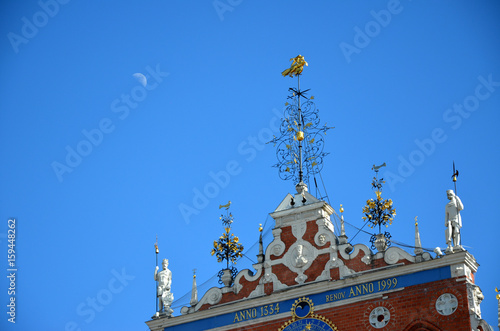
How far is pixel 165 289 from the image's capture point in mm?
47688

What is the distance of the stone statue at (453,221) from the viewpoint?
4231 cm

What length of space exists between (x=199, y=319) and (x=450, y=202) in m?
11.1

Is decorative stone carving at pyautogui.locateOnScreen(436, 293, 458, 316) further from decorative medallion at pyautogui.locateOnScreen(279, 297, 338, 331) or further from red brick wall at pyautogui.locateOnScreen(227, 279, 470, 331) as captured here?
decorative medallion at pyautogui.locateOnScreen(279, 297, 338, 331)

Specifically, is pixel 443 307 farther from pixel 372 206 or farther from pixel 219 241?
pixel 219 241

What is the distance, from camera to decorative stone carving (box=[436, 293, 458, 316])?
135ft

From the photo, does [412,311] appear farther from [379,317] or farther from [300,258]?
[300,258]

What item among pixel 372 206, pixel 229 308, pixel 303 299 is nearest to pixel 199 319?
pixel 229 308

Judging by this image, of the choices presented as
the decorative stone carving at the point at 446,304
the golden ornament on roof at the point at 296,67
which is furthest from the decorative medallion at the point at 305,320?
the golden ornament on roof at the point at 296,67

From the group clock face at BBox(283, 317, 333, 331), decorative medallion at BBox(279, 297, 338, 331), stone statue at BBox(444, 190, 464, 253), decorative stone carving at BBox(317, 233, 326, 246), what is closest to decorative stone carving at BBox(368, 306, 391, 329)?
decorative medallion at BBox(279, 297, 338, 331)

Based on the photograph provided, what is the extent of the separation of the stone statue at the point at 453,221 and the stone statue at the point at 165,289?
1198 cm

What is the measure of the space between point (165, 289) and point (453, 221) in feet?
41.1

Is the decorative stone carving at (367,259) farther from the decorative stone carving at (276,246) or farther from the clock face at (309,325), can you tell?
the decorative stone carving at (276,246)

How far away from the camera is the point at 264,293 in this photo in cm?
4503

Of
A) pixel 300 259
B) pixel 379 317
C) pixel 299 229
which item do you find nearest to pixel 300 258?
pixel 300 259
